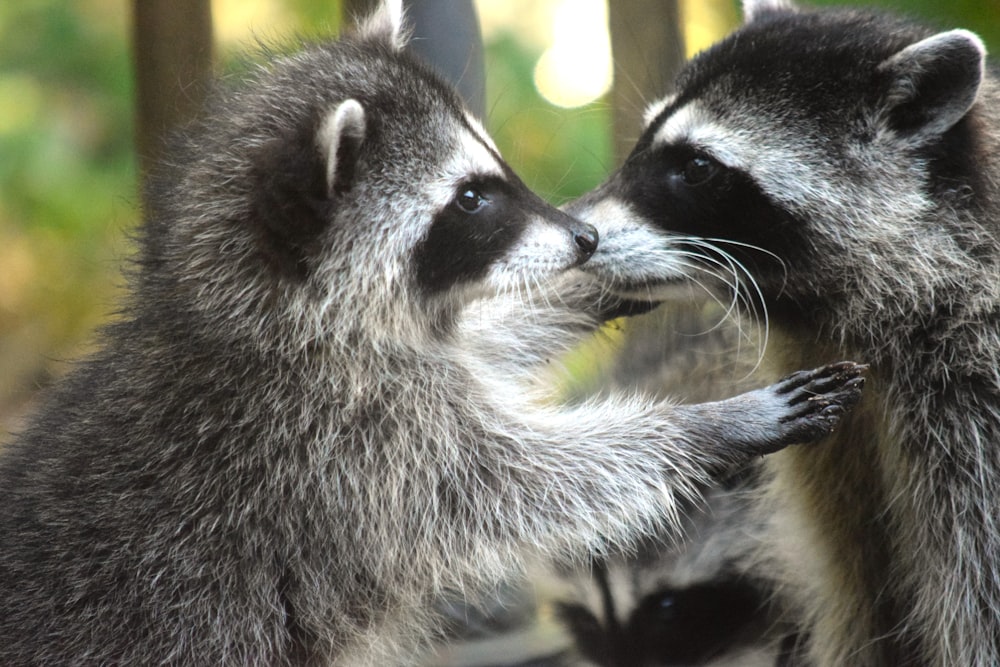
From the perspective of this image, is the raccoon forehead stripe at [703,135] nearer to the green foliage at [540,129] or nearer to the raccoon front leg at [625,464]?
the raccoon front leg at [625,464]

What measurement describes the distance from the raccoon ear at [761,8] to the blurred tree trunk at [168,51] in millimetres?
1265

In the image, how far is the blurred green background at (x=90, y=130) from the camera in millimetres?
3346

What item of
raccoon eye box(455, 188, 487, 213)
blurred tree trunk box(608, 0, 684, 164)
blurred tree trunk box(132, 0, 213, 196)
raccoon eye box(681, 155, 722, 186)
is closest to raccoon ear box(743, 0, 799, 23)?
blurred tree trunk box(608, 0, 684, 164)

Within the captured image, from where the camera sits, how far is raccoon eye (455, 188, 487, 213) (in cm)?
239

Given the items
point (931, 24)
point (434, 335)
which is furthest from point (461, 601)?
point (931, 24)

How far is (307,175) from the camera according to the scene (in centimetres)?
222

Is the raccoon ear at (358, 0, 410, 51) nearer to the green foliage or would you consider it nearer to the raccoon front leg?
the green foliage

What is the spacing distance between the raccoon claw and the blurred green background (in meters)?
1.09

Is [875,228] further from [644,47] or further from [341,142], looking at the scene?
[341,142]

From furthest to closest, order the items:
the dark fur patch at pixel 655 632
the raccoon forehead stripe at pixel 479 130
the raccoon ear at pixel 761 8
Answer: the dark fur patch at pixel 655 632 < the raccoon ear at pixel 761 8 < the raccoon forehead stripe at pixel 479 130

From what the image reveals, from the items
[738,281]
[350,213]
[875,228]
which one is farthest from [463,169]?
[875,228]

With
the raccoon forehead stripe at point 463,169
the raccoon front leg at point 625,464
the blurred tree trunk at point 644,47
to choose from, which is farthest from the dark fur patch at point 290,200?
the blurred tree trunk at point 644,47

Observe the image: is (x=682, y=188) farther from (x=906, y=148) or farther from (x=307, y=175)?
(x=307, y=175)

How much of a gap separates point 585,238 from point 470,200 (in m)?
0.24
